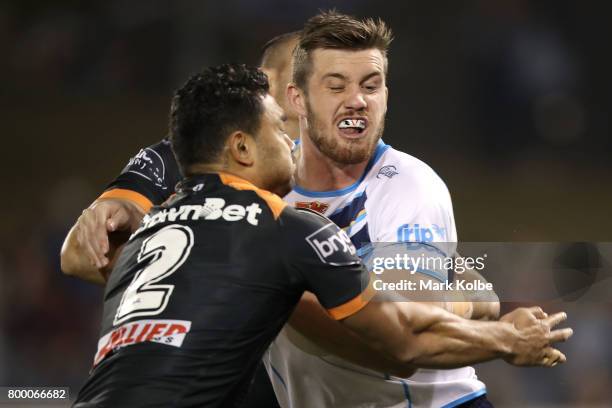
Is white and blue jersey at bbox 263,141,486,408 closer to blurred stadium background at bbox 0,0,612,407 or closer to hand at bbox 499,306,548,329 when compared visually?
hand at bbox 499,306,548,329

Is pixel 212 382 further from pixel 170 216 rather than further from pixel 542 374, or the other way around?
pixel 542 374

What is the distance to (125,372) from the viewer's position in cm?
229

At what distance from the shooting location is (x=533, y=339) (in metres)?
2.74

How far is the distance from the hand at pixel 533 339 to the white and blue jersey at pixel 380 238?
406 mm

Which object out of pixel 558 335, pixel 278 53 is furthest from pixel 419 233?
pixel 278 53

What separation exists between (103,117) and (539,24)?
13.3 ft

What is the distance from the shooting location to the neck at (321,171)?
3.40m

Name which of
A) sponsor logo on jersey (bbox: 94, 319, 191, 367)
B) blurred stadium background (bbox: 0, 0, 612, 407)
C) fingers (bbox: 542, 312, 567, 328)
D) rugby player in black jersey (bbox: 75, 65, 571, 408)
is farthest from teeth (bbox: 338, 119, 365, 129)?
blurred stadium background (bbox: 0, 0, 612, 407)

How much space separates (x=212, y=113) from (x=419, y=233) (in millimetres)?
878

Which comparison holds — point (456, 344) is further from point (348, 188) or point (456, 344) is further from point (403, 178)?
point (348, 188)

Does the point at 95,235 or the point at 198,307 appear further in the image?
the point at 95,235

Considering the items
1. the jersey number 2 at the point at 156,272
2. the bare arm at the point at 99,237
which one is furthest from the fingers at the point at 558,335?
the bare arm at the point at 99,237

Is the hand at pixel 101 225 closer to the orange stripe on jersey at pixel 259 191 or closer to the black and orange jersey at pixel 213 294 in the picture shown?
the black and orange jersey at pixel 213 294

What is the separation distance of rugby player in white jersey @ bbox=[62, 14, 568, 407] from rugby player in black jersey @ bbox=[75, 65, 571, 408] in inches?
18.2
